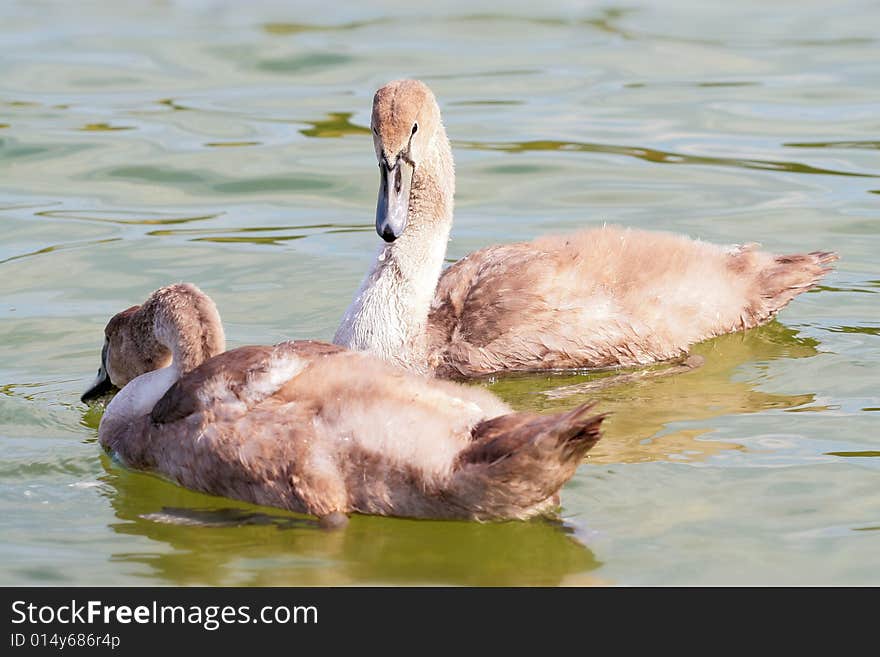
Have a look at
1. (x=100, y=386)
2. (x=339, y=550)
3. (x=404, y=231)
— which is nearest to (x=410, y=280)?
(x=404, y=231)

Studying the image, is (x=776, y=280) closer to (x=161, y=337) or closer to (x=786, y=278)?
(x=786, y=278)

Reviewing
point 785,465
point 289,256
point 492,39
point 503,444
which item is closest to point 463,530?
point 503,444

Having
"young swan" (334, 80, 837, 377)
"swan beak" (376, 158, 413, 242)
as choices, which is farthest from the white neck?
"swan beak" (376, 158, 413, 242)

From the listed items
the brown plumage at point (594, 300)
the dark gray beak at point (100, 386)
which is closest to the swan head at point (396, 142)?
the brown plumage at point (594, 300)

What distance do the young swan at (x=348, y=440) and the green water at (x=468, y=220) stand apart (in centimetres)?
15

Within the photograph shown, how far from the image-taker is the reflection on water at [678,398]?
705 centimetres

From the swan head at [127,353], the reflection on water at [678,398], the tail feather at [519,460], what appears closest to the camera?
the tail feather at [519,460]

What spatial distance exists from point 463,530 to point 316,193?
6173mm

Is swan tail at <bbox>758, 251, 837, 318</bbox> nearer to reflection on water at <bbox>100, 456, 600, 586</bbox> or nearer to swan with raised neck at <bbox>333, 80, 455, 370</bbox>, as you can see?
swan with raised neck at <bbox>333, 80, 455, 370</bbox>

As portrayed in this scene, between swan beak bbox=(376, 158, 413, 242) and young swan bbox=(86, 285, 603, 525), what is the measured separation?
174 centimetres

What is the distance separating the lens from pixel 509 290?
27.3ft

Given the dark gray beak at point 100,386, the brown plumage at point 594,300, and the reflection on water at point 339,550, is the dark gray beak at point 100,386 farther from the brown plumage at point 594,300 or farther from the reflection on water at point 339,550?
the brown plumage at point 594,300

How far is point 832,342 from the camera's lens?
28.4ft

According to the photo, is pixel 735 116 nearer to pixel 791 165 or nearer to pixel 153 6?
pixel 791 165
